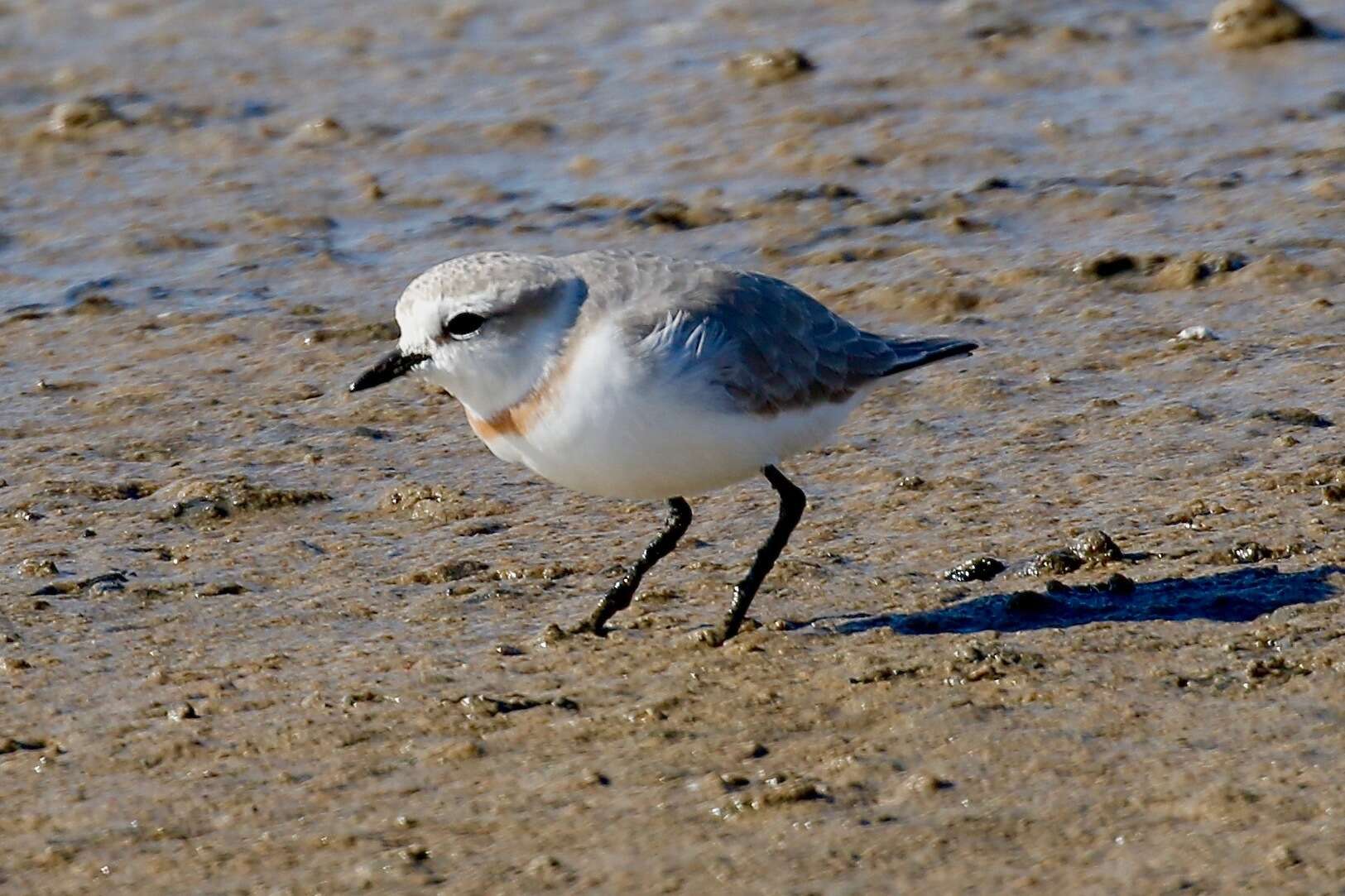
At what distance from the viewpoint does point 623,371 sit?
16.3 feet

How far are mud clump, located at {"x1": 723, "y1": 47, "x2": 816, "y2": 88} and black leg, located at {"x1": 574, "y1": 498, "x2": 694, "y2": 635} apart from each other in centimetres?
587

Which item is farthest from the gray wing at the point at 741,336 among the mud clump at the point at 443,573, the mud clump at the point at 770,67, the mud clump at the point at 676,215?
the mud clump at the point at 770,67

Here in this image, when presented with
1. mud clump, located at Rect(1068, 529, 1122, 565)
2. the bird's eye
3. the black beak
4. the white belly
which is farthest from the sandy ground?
the bird's eye

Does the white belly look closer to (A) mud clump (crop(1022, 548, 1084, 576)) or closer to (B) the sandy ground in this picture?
(B) the sandy ground

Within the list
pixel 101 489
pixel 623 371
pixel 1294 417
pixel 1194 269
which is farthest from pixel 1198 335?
pixel 101 489

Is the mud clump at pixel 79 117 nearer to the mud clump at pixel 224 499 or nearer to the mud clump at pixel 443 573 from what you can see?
the mud clump at pixel 224 499

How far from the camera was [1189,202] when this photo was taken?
8.95 meters

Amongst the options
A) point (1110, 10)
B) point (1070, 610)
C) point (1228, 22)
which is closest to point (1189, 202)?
point (1228, 22)

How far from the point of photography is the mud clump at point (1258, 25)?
1098 cm

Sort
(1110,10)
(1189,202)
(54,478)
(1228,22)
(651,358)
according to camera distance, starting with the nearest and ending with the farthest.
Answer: (651,358) < (54,478) < (1189,202) < (1228,22) < (1110,10)

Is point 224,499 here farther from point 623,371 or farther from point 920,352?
point 920,352

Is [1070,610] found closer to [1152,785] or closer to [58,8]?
[1152,785]

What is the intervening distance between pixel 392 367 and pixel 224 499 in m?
1.52

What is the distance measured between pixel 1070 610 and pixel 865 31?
723 centimetres
